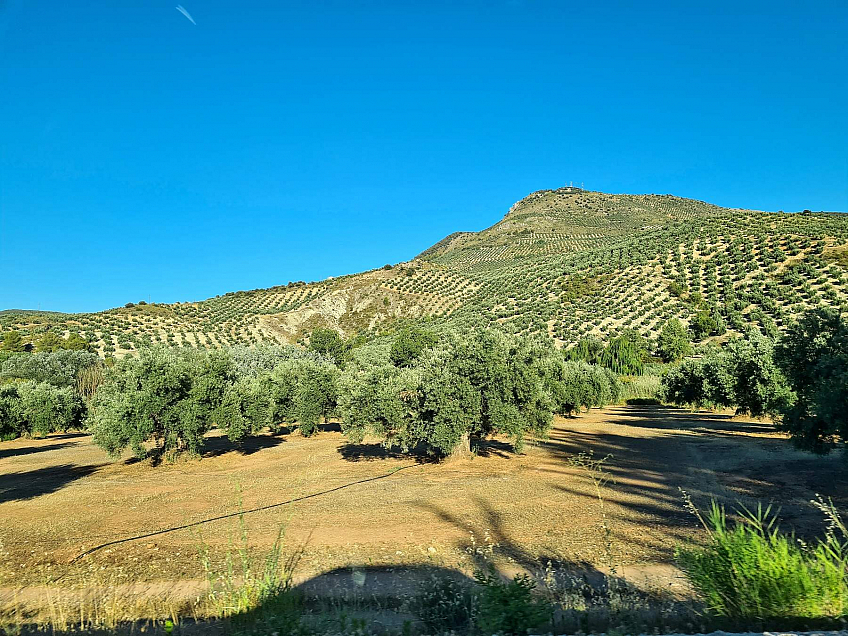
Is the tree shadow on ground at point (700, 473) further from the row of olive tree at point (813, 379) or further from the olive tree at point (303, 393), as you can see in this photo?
the olive tree at point (303, 393)

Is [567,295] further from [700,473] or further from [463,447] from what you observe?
[700,473]

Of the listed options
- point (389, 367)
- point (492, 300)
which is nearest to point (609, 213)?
point (492, 300)

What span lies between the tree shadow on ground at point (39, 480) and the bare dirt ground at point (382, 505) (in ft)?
0.26

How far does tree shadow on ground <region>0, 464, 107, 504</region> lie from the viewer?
1401 centimetres

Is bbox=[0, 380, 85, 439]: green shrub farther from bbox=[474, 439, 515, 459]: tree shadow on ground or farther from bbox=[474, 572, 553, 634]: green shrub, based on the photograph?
bbox=[474, 572, 553, 634]: green shrub

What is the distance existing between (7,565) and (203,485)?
6750mm

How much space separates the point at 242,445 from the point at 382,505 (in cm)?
1470

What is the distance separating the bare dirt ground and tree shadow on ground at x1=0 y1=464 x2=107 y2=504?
79 millimetres

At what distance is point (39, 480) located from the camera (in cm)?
1611

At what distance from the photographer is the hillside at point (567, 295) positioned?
177 ft

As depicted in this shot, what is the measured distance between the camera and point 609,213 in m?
138

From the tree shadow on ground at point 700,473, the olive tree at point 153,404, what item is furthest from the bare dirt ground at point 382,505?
the olive tree at point 153,404

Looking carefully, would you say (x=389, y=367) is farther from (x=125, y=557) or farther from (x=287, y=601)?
(x=287, y=601)

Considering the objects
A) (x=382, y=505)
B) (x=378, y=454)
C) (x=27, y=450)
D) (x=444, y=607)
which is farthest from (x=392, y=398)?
(x=27, y=450)
